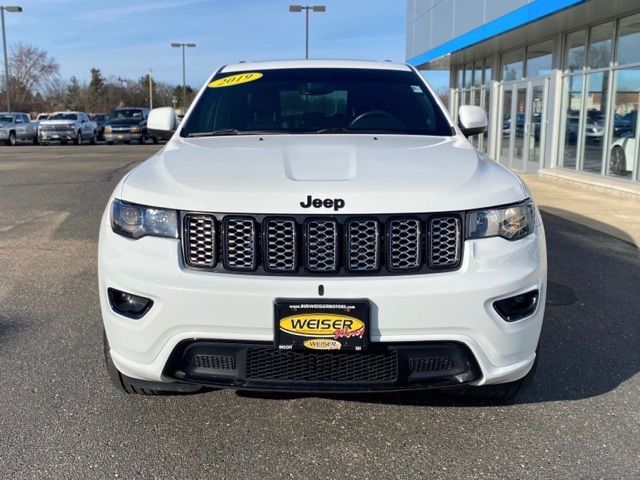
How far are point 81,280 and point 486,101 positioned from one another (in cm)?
1675

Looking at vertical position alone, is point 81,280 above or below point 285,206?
below

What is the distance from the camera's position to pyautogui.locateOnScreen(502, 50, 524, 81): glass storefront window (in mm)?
17125

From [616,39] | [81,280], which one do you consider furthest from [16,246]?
[616,39]

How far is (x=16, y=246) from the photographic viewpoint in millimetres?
7172

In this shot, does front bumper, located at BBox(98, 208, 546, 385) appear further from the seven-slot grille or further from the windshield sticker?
the windshield sticker

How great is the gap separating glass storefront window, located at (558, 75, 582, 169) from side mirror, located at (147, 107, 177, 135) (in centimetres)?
1146

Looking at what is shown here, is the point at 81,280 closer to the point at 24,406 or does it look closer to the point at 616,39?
the point at 24,406

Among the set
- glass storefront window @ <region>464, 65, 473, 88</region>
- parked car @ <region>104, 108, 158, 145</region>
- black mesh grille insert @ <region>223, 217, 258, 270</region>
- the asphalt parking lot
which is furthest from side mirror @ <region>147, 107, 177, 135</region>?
parked car @ <region>104, 108, 158, 145</region>

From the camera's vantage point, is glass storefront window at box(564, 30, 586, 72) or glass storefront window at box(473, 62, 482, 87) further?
glass storefront window at box(473, 62, 482, 87)

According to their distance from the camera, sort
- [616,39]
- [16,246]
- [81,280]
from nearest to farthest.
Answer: [81,280] < [16,246] < [616,39]

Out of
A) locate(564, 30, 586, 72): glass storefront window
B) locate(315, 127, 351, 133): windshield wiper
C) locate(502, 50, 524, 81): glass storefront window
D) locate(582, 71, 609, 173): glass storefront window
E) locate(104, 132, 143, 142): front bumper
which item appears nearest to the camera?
locate(315, 127, 351, 133): windshield wiper

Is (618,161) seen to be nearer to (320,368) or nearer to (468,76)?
(468,76)

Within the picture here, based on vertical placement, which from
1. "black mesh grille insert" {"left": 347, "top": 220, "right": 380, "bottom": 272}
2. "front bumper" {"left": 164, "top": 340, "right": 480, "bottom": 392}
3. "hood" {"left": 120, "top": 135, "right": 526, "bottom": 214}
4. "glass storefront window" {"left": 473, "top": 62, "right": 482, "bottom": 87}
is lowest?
"front bumper" {"left": 164, "top": 340, "right": 480, "bottom": 392}

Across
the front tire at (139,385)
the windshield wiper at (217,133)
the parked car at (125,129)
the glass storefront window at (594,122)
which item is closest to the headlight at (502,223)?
the front tire at (139,385)
